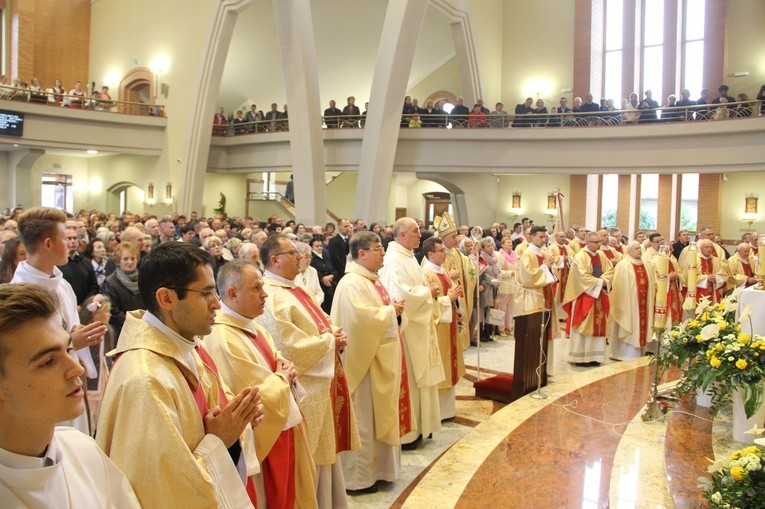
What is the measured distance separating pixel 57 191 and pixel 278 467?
24.2 m

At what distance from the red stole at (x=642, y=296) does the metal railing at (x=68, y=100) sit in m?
16.8

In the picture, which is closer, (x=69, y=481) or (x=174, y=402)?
(x=69, y=481)

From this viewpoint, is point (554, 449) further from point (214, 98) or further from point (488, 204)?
point (214, 98)

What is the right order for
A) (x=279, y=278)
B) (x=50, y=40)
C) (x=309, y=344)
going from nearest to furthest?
(x=309, y=344) < (x=279, y=278) < (x=50, y=40)

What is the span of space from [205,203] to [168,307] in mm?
21758

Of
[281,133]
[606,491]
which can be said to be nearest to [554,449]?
[606,491]

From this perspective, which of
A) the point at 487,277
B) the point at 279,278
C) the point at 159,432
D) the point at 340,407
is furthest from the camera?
the point at 487,277

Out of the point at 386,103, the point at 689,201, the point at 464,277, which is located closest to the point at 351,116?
the point at 386,103

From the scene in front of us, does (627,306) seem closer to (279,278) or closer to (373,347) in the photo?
(373,347)

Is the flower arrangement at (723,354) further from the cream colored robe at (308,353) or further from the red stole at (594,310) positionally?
the red stole at (594,310)

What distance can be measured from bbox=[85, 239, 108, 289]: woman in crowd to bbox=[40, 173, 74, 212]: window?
1973 centimetres

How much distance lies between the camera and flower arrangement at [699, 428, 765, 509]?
8.07 feet

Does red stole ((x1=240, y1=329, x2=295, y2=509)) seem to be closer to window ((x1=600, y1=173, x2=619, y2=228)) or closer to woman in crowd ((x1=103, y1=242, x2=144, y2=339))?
woman in crowd ((x1=103, y1=242, x2=144, y2=339))

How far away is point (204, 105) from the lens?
781 inches
